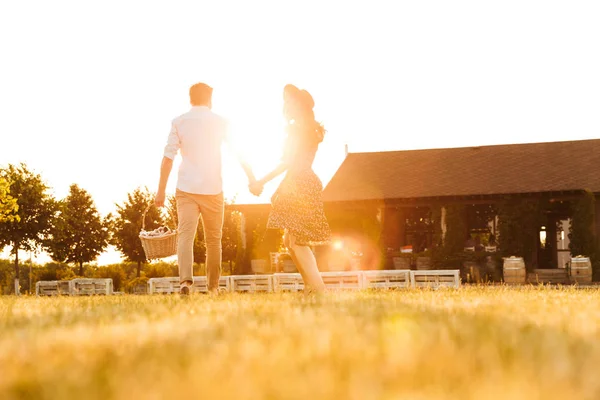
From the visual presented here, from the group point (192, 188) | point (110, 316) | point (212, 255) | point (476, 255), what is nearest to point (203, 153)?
point (192, 188)

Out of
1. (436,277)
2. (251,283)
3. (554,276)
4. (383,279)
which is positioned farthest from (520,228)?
(251,283)

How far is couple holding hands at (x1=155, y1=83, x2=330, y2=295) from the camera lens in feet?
25.4

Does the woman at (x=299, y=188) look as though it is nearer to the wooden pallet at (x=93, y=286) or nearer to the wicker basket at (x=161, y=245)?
the wicker basket at (x=161, y=245)

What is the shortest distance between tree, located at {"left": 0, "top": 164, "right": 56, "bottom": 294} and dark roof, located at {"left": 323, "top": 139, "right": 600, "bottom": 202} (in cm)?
1737

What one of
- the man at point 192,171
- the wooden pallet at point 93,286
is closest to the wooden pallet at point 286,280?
the wooden pallet at point 93,286

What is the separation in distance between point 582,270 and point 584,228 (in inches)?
125

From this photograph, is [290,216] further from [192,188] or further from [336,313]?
[336,313]

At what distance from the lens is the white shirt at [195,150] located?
812 centimetres

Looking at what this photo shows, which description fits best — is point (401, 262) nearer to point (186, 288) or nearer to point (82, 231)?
point (186, 288)

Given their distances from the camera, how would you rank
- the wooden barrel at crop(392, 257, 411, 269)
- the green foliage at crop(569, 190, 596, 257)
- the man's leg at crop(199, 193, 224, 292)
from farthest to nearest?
the wooden barrel at crop(392, 257, 411, 269) < the green foliage at crop(569, 190, 596, 257) < the man's leg at crop(199, 193, 224, 292)

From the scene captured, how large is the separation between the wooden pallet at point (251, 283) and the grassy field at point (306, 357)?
17618 mm

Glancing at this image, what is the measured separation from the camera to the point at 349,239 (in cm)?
3195

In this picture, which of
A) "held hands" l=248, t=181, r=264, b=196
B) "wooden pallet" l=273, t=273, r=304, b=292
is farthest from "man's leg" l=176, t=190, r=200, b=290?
"wooden pallet" l=273, t=273, r=304, b=292

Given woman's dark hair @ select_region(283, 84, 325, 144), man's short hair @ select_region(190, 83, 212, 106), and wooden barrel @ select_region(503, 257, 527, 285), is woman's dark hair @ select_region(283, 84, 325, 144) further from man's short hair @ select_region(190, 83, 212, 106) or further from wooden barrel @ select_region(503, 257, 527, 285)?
wooden barrel @ select_region(503, 257, 527, 285)
